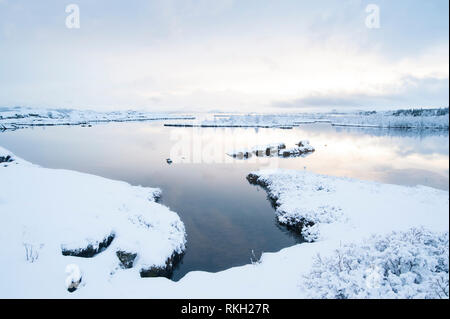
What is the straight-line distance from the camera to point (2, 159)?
22.4 metres

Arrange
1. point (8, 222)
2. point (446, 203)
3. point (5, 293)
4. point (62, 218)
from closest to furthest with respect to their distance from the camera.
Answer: point (5, 293)
point (8, 222)
point (62, 218)
point (446, 203)

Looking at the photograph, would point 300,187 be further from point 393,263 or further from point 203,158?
point 203,158

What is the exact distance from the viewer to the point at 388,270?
6762 millimetres

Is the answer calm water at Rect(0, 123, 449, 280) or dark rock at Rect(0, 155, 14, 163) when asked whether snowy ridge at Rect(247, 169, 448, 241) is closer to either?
calm water at Rect(0, 123, 449, 280)

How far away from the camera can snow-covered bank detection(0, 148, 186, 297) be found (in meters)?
7.53

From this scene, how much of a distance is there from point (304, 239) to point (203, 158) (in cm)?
2673

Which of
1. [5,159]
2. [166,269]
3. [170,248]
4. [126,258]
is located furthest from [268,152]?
[126,258]

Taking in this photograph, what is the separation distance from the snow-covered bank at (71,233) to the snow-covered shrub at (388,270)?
688 centimetres

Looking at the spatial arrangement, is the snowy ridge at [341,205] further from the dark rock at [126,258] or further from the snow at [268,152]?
the snow at [268,152]

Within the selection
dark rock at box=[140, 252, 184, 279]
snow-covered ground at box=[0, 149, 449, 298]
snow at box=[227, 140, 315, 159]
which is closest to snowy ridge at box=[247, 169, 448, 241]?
snow-covered ground at box=[0, 149, 449, 298]

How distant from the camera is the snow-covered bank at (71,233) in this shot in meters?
7.53

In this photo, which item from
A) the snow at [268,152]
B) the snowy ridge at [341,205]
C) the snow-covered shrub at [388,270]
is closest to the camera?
the snow-covered shrub at [388,270]

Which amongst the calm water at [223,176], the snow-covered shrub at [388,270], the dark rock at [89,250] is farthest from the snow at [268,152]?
the snow-covered shrub at [388,270]

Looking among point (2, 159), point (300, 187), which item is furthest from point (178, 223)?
point (2, 159)
